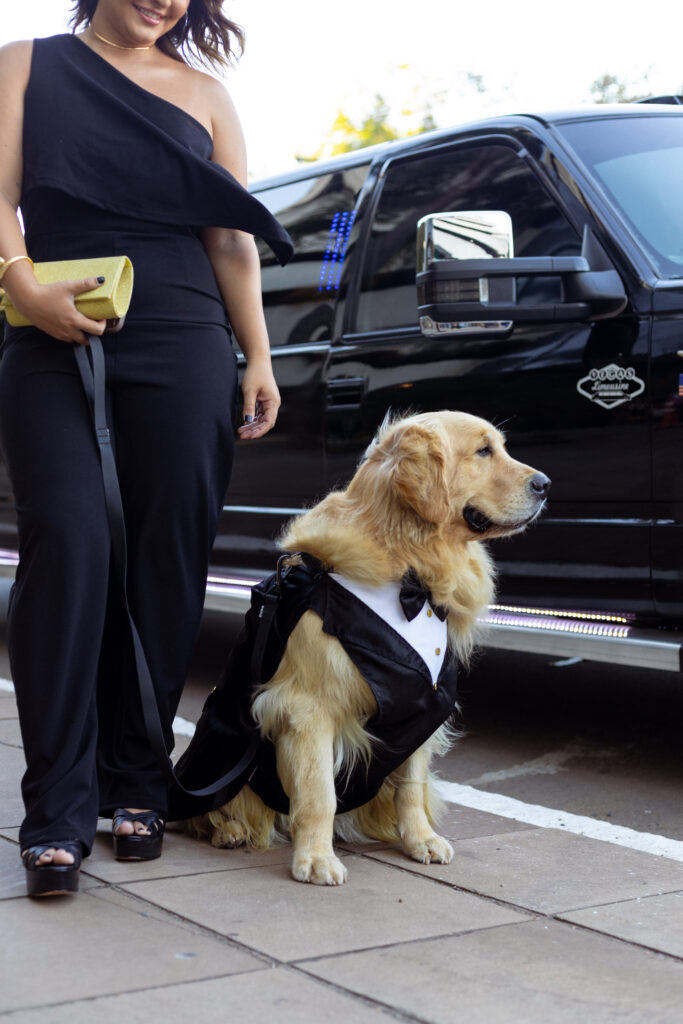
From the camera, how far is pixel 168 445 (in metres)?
3.14

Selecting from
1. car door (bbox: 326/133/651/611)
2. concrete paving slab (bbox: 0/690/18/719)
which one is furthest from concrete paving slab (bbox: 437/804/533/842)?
concrete paving slab (bbox: 0/690/18/719)

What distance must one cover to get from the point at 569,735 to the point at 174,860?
221 cm

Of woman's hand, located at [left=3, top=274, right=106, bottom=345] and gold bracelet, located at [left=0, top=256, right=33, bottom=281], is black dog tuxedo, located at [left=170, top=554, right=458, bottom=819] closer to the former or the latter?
woman's hand, located at [left=3, top=274, right=106, bottom=345]

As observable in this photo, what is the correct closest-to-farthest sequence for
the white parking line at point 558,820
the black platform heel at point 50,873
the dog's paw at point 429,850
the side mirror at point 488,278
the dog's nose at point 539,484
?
the black platform heel at point 50,873
the dog's paw at point 429,850
the dog's nose at point 539,484
the white parking line at point 558,820
the side mirror at point 488,278

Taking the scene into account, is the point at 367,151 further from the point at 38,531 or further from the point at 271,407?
the point at 38,531

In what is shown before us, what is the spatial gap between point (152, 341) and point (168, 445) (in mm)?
262

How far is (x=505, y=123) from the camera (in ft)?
15.6

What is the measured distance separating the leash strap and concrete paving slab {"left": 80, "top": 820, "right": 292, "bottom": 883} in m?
0.19

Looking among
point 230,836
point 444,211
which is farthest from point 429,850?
point 444,211

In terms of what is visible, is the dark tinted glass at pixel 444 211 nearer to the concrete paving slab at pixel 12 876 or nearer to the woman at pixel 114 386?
the woman at pixel 114 386

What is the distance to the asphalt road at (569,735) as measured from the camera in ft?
13.3

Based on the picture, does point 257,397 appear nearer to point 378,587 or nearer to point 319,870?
point 378,587

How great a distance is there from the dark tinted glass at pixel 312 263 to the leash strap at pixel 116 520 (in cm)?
229

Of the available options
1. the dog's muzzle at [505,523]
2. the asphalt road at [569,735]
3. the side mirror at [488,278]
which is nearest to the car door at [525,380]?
the side mirror at [488,278]
